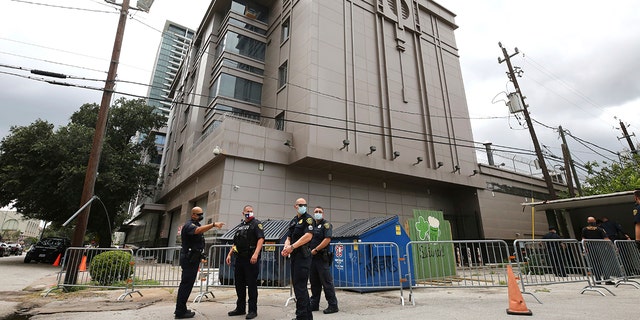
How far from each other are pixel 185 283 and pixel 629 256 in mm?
12501

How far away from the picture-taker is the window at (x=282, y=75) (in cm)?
2145

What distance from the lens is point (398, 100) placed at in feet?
72.4

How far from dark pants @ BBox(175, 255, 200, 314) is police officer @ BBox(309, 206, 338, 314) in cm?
206

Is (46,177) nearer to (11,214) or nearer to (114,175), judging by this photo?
(114,175)

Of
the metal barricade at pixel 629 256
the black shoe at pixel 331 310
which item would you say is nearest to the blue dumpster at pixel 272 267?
the black shoe at pixel 331 310

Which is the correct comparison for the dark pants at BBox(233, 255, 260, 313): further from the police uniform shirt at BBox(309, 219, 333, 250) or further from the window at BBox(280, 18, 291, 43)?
the window at BBox(280, 18, 291, 43)

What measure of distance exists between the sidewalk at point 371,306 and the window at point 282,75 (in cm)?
1616

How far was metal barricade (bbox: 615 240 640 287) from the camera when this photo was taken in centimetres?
902

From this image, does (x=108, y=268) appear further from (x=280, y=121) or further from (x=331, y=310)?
(x=280, y=121)

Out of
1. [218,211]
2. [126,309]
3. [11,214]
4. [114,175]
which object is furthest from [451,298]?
[11,214]

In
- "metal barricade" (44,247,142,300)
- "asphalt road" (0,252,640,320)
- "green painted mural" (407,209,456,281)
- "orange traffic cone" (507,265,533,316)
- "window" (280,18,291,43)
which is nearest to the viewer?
"orange traffic cone" (507,265,533,316)

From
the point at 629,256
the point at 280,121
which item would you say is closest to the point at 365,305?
the point at 629,256

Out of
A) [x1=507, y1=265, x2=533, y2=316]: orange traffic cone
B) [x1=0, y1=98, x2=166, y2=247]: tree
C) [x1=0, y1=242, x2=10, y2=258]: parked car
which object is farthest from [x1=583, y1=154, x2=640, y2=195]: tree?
[x1=0, y1=242, x2=10, y2=258]: parked car

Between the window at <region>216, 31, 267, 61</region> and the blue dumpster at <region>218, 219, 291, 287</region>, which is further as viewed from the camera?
the window at <region>216, 31, 267, 61</region>
